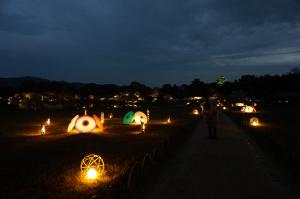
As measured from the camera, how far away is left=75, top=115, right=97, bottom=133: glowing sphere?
84.3ft

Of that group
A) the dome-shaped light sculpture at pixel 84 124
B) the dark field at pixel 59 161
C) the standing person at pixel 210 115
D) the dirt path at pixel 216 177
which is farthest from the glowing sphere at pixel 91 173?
the dome-shaped light sculpture at pixel 84 124

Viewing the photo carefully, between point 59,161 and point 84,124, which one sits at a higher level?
point 84,124

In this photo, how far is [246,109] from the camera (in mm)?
56375

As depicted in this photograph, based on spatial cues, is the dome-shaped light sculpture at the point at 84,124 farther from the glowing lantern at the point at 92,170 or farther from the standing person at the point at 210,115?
the glowing lantern at the point at 92,170

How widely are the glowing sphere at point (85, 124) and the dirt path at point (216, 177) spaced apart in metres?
11.4

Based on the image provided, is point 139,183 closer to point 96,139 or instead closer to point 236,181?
point 236,181

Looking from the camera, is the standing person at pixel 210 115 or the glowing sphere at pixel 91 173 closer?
the glowing sphere at pixel 91 173

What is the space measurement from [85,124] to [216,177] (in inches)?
652

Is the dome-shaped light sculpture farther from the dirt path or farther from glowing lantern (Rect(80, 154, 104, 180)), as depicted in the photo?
glowing lantern (Rect(80, 154, 104, 180))

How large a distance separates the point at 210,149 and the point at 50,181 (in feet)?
25.2

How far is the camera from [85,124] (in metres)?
25.9

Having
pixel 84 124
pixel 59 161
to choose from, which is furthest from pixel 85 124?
pixel 59 161

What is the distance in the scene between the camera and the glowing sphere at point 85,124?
25.7 meters

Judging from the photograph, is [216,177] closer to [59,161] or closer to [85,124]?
[59,161]
